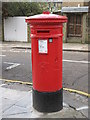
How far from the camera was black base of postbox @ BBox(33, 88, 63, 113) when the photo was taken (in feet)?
14.3

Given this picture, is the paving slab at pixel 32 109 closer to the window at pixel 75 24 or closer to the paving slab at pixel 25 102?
the paving slab at pixel 25 102

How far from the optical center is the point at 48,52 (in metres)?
4.18

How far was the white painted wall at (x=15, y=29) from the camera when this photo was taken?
61.9 feet

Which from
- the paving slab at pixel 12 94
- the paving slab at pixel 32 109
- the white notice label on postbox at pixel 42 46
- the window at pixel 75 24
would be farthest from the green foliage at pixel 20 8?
the white notice label on postbox at pixel 42 46

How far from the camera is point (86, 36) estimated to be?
16.4 meters

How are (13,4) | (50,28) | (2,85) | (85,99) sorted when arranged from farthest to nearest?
(13,4), (2,85), (85,99), (50,28)

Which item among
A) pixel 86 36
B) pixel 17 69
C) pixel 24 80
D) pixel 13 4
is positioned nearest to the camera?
pixel 24 80

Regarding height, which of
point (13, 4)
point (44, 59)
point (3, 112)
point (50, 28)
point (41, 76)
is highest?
point (13, 4)

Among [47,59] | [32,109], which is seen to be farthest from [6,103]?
[47,59]

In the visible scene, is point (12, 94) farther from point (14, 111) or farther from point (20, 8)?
point (20, 8)

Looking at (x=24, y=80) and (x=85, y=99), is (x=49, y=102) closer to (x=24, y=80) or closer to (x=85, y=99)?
(x=85, y=99)

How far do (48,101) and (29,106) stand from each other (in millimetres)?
563

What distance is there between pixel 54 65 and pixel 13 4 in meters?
16.7

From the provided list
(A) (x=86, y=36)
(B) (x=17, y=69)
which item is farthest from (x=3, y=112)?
(A) (x=86, y=36)
